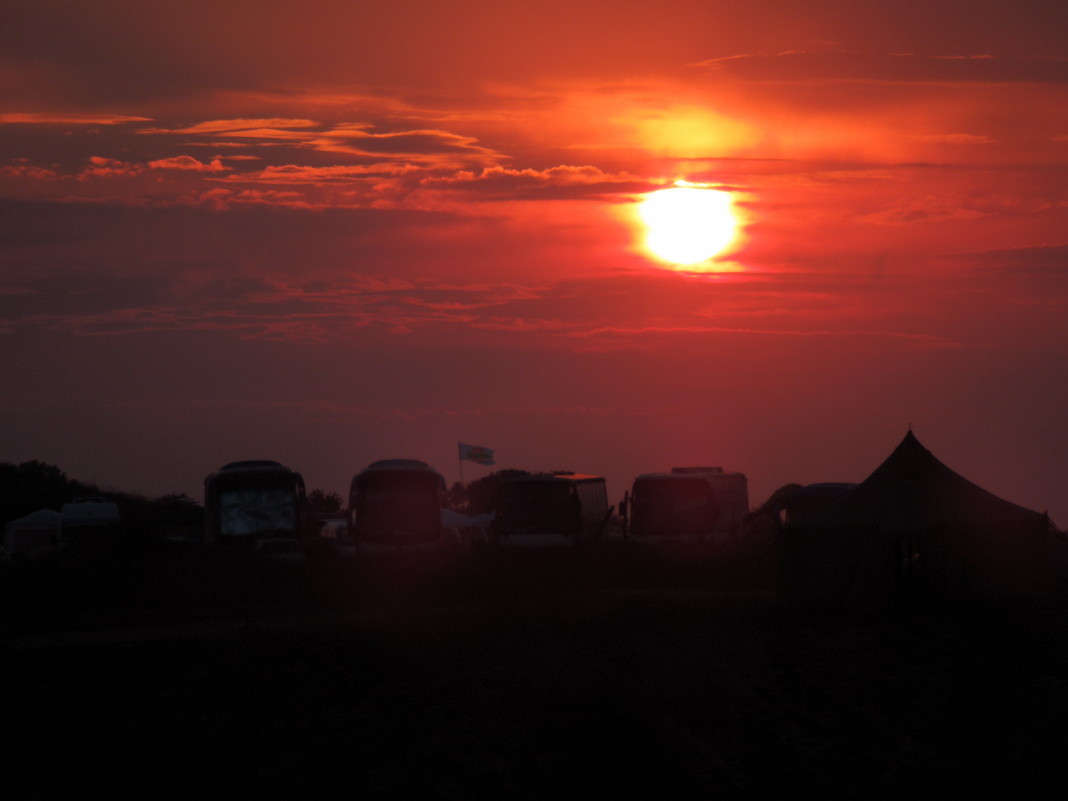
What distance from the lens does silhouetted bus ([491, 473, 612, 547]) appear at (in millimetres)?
45500

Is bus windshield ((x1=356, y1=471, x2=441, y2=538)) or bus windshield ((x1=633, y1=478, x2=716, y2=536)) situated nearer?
bus windshield ((x1=356, y1=471, x2=441, y2=538))

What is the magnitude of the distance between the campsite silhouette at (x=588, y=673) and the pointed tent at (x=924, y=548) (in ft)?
0.15

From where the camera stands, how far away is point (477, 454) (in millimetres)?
73938

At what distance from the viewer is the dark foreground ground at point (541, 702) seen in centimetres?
1652

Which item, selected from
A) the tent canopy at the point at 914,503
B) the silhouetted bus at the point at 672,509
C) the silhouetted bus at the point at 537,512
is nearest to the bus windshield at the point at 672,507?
the silhouetted bus at the point at 672,509

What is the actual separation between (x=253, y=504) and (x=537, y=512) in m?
9.44

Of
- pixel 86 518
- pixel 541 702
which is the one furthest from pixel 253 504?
pixel 541 702

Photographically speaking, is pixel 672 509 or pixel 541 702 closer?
pixel 541 702

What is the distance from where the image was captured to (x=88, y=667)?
782 inches

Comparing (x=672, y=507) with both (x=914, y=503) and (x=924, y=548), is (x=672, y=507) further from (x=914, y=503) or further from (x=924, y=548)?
(x=924, y=548)

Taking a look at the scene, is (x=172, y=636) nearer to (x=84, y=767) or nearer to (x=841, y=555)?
(x=84, y=767)

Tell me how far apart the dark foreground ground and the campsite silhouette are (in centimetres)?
5

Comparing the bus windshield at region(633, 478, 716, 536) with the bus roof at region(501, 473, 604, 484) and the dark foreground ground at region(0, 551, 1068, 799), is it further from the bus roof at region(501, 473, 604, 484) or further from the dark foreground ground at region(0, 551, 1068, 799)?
the dark foreground ground at region(0, 551, 1068, 799)

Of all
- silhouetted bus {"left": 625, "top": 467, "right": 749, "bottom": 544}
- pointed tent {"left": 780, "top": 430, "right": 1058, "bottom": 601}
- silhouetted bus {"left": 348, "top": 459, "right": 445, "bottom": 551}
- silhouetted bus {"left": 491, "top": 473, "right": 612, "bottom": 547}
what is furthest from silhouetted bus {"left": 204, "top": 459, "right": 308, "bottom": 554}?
pointed tent {"left": 780, "top": 430, "right": 1058, "bottom": 601}
